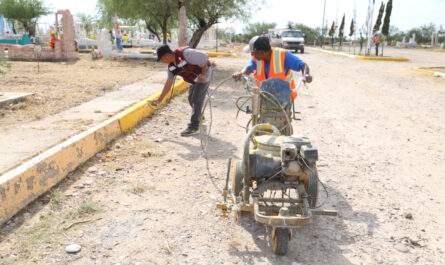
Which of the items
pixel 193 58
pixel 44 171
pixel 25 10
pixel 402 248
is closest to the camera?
pixel 402 248

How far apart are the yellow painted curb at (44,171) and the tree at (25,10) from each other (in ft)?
126

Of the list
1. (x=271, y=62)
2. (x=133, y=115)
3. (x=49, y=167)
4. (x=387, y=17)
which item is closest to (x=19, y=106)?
(x=133, y=115)

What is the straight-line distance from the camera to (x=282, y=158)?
2.91 m

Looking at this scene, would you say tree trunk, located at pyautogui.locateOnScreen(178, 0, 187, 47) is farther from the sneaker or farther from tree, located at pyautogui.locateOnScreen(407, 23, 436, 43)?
tree, located at pyautogui.locateOnScreen(407, 23, 436, 43)

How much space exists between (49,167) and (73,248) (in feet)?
4.26

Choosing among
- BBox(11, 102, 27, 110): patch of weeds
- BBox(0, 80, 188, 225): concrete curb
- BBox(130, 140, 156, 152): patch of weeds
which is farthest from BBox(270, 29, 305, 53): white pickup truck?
BBox(0, 80, 188, 225): concrete curb

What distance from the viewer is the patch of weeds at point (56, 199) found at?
11.9ft

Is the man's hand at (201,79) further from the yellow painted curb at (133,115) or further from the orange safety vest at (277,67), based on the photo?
the orange safety vest at (277,67)

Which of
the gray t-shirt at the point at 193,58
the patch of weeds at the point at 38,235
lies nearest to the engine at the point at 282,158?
the patch of weeds at the point at 38,235

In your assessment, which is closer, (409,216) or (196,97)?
(409,216)

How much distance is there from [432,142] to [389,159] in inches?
50.3

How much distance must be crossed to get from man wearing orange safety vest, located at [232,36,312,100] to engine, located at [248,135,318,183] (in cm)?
111

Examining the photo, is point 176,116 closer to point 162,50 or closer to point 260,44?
point 162,50

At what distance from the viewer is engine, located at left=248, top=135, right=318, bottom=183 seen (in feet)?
9.41
